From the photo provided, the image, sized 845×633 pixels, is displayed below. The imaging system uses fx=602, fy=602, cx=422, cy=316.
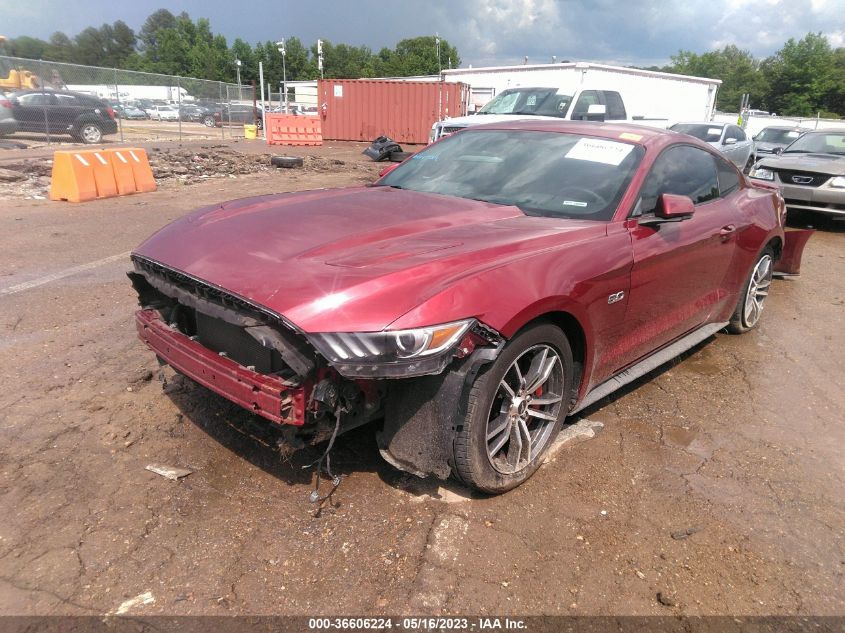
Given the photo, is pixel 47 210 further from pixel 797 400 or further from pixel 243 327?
pixel 797 400

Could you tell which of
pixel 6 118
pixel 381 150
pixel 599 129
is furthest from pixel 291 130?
pixel 599 129

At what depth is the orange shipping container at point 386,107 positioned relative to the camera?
27.1 meters

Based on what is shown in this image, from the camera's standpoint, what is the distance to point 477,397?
2490 millimetres

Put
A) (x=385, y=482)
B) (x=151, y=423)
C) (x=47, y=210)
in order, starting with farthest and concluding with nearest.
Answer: (x=47, y=210) < (x=151, y=423) < (x=385, y=482)

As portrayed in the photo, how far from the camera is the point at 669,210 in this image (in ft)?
10.7

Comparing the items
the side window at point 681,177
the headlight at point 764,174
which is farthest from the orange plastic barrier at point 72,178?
the headlight at point 764,174

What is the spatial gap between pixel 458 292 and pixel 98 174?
10.2m

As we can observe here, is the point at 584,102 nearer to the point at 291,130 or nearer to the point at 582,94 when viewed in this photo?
the point at 582,94

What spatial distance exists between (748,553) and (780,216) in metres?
3.64

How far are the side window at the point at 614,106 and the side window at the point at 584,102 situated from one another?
1.24ft

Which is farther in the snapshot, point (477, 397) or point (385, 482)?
point (385, 482)

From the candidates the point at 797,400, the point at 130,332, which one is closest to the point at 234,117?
the point at 130,332

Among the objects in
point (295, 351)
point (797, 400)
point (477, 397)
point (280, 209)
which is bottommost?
point (797, 400)

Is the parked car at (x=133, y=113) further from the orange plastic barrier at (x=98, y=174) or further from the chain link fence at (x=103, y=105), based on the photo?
the orange plastic barrier at (x=98, y=174)
